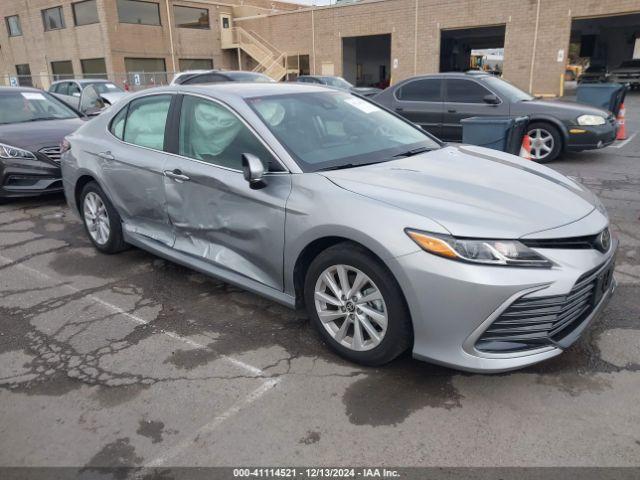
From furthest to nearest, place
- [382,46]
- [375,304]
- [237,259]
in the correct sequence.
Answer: [382,46], [237,259], [375,304]

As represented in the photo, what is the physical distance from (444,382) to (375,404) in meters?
0.46

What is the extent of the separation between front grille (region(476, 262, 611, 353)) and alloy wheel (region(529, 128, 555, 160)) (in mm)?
6767

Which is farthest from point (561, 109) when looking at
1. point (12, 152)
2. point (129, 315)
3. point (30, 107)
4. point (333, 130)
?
point (30, 107)

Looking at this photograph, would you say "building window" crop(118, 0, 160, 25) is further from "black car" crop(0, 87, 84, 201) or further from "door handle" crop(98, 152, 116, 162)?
"door handle" crop(98, 152, 116, 162)

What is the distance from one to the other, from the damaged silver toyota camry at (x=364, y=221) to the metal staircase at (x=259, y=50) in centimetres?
3092

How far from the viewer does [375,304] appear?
2.91 metres

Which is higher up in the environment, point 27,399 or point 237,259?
point 237,259

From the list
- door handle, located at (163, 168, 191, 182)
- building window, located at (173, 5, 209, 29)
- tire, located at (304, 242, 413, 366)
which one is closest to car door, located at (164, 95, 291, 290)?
door handle, located at (163, 168, 191, 182)

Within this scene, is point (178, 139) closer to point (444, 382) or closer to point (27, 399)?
point (27, 399)

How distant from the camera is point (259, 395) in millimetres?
2887

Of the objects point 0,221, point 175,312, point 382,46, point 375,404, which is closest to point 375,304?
point 375,404

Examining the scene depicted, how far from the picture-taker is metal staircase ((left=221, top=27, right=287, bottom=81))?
34.3 metres

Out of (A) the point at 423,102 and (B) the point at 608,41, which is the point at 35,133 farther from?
(B) the point at 608,41

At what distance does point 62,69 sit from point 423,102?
3321 cm
